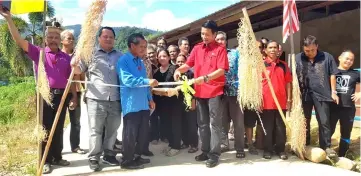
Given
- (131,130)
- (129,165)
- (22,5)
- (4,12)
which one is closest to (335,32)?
(131,130)

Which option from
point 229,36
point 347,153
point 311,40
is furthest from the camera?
point 229,36

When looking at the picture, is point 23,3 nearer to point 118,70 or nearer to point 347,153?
point 118,70

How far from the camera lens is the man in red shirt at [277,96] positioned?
4359 mm

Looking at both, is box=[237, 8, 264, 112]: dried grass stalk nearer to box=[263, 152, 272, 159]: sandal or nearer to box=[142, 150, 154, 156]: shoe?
box=[263, 152, 272, 159]: sandal

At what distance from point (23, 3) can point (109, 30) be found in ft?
3.24

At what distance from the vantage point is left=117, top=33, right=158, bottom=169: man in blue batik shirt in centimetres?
395

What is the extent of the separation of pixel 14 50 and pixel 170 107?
19.6m

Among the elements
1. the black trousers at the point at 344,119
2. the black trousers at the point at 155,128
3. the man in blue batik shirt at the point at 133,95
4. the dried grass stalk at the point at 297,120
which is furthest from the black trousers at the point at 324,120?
the black trousers at the point at 155,128

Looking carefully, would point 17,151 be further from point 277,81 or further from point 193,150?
point 277,81

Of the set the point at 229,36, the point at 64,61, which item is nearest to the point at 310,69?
the point at 64,61

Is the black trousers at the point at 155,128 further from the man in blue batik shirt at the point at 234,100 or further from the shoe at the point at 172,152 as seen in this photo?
the man in blue batik shirt at the point at 234,100

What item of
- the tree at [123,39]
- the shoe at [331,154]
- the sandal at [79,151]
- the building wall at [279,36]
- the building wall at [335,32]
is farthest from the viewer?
the building wall at [279,36]

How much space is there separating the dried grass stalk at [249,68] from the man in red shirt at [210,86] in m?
0.26

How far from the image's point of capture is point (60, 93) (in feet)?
13.5
